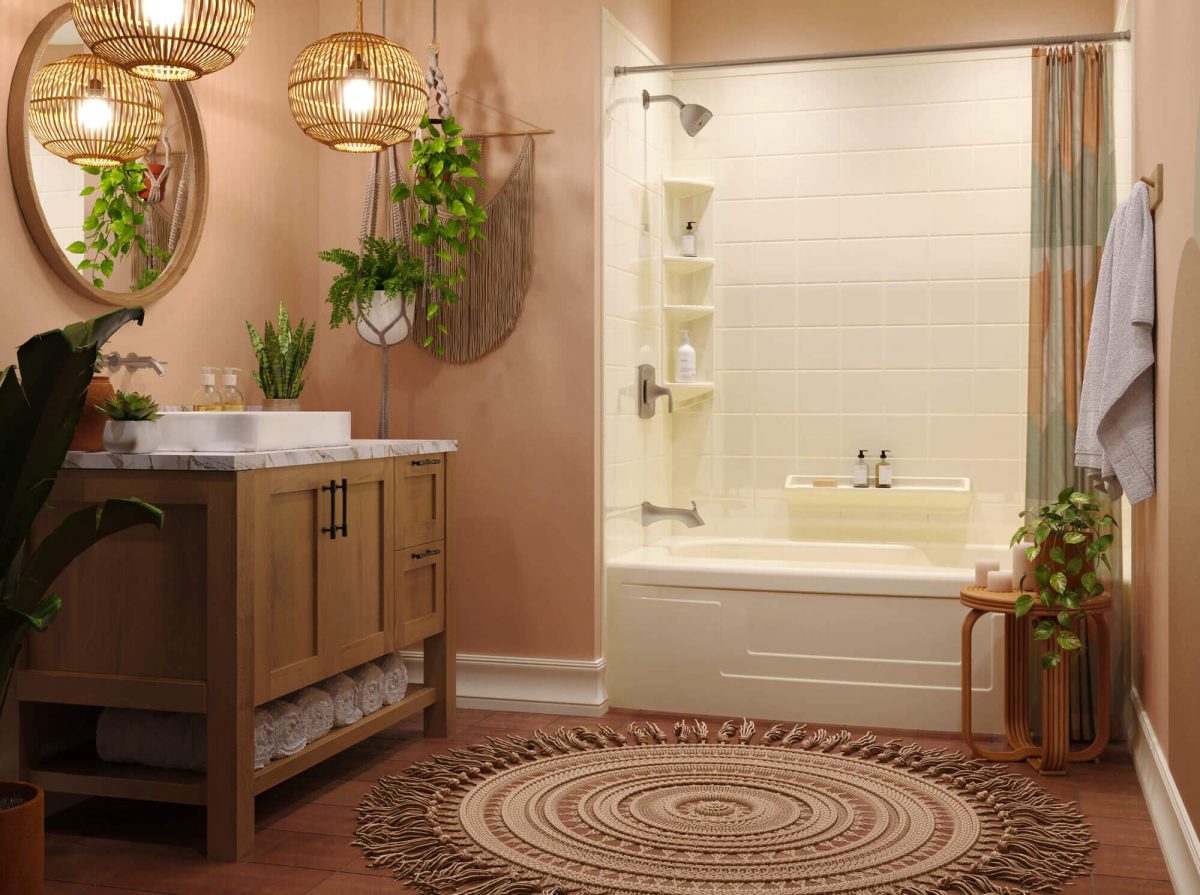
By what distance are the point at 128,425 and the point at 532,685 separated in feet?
6.08

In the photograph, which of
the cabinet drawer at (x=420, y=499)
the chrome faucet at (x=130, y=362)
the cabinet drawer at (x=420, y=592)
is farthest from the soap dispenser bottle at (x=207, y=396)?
the cabinet drawer at (x=420, y=592)

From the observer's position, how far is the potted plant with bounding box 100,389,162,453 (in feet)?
9.22

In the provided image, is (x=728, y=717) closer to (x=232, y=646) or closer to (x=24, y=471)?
(x=232, y=646)

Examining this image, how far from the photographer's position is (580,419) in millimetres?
4141

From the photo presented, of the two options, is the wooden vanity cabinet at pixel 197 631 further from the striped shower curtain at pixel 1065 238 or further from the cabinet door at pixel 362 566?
the striped shower curtain at pixel 1065 238

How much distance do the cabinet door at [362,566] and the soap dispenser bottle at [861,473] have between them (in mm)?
2159

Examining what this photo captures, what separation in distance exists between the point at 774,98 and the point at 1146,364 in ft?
7.87

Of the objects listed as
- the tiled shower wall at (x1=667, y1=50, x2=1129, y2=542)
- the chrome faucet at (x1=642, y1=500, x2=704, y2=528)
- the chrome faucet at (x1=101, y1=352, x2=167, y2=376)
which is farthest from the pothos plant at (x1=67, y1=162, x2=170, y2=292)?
the tiled shower wall at (x1=667, y1=50, x2=1129, y2=542)

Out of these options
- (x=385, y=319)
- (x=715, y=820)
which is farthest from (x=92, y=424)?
(x=715, y=820)

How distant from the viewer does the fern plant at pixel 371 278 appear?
3947 mm

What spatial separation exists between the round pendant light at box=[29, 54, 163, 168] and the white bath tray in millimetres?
2773

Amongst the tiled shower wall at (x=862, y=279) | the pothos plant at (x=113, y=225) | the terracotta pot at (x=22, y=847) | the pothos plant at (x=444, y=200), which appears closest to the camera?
the terracotta pot at (x=22, y=847)

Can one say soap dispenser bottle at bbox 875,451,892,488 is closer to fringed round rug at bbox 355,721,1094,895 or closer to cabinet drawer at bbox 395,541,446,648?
fringed round rug at bbox 355,721,1094,895

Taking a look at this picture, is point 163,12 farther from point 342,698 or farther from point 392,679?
point 392,679
